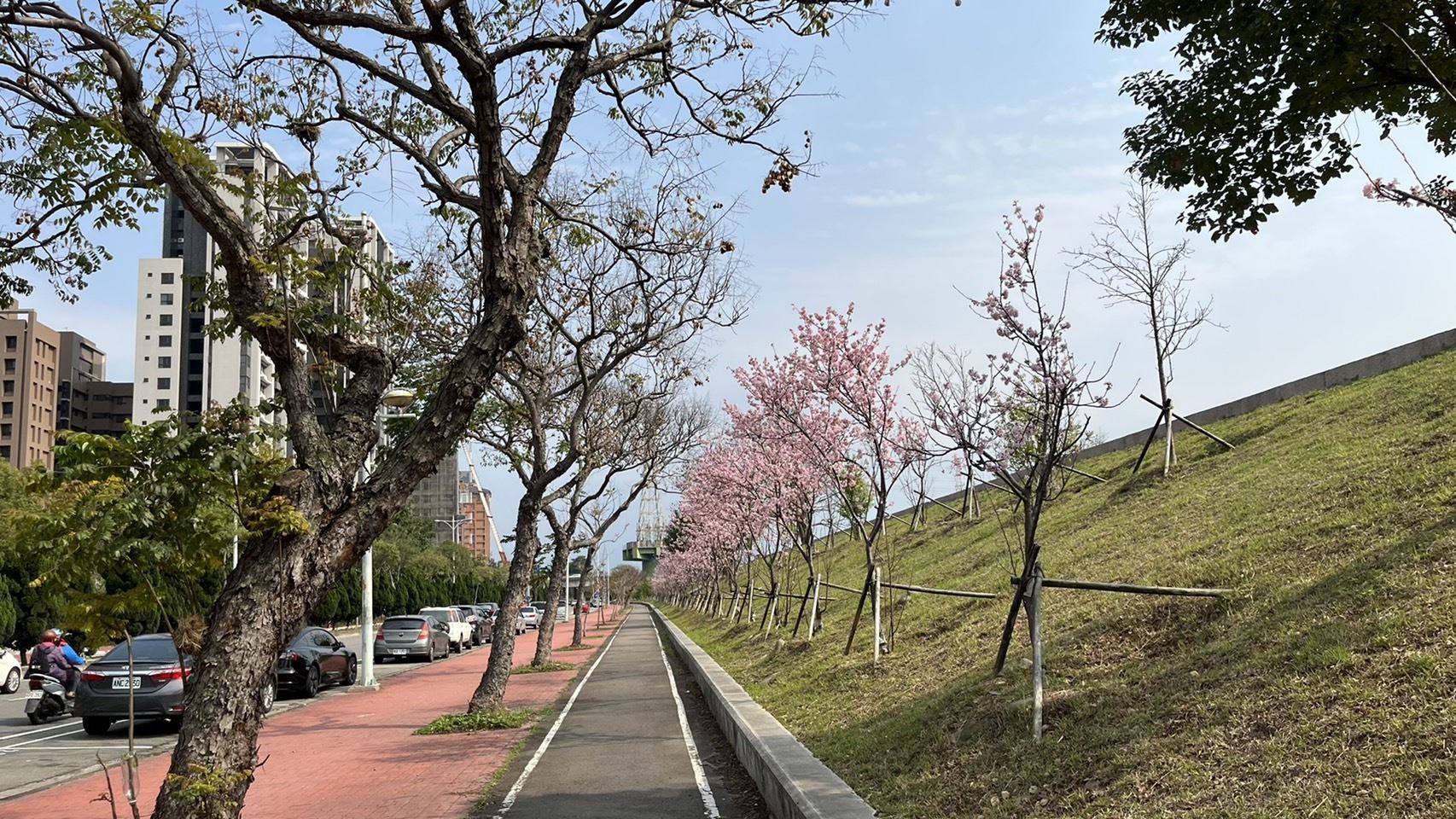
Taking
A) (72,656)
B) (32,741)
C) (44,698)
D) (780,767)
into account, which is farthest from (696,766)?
(72,656)

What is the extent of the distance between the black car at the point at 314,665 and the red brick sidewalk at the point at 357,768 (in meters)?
0.98

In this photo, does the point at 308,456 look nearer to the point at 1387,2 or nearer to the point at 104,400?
the point at 1387,2

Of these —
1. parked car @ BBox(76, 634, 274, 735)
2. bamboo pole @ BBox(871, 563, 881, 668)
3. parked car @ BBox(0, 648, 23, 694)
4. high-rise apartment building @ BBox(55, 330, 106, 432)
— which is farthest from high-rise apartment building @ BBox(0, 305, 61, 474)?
bamboo pole @ BBox(871, 563, 881, 668)

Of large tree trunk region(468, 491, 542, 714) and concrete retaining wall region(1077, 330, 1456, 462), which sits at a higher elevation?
concrete retaining wall region(1077, 330, 1456, 462)

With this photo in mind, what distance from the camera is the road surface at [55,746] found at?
11797 millimetres

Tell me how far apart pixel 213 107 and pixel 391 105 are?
75.9 inches

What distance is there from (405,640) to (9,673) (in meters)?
11.7

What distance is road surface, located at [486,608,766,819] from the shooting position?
9109 millimetres

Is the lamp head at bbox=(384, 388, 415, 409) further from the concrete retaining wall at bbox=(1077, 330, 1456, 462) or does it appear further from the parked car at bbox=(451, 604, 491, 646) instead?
the parked car at bbox=(451, 604, 491, 646)

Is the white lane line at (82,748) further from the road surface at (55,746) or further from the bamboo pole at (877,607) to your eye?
the bamboo pole at (877,607)

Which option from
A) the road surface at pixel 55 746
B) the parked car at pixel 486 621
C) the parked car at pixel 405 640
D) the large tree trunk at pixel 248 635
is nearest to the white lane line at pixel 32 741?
the road surface at pixel 55 746

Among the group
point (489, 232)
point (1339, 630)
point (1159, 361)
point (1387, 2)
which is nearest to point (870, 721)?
point (1339, 630)

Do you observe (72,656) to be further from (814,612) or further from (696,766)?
(696,766)

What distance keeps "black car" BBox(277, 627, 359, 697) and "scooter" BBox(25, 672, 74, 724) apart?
11.5 ft
